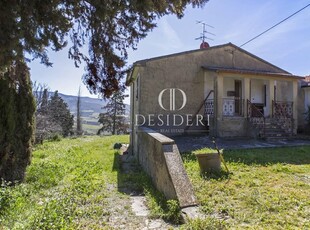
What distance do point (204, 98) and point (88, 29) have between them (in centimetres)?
1043

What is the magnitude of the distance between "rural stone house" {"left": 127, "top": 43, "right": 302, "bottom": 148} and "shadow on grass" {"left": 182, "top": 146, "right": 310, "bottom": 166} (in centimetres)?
289

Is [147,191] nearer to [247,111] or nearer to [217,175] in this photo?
[217,175]

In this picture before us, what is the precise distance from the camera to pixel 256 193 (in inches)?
201

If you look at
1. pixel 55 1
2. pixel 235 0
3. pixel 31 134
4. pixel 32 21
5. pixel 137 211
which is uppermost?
pixel 235 0

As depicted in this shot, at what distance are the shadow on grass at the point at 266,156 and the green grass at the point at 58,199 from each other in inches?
131

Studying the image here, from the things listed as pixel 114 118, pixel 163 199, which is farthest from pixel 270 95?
pixel 114 118

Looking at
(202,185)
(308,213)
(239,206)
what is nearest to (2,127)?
(202,185)

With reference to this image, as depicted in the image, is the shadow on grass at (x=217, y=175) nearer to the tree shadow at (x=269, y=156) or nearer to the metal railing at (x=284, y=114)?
the tree shadow at (x=269, y=156)

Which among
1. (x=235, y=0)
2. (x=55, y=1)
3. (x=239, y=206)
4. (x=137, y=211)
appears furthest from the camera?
(x=235, y=0)

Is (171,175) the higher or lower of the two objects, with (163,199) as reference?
higher

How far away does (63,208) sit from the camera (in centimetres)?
483

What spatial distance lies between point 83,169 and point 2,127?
3.21 metres

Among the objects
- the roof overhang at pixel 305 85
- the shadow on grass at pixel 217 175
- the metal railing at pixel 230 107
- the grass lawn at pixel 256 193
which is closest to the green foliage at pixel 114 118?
the metal railing at pixel 230 107

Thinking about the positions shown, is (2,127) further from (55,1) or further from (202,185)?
(202,185)
